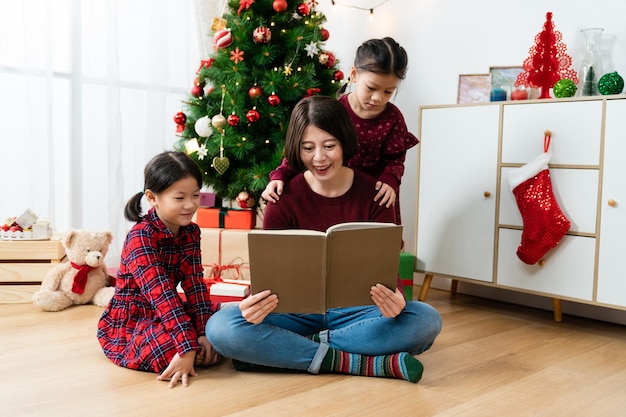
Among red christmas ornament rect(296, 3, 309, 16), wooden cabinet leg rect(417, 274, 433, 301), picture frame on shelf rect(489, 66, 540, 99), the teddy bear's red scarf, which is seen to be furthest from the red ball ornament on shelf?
the teddy bear's red scarf

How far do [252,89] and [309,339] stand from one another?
120 centimetres

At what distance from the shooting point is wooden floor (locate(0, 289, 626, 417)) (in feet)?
4.48

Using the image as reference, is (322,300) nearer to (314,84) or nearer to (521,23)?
(314,84)

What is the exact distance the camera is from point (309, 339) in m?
1.65

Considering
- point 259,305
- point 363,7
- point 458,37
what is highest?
point 363,7

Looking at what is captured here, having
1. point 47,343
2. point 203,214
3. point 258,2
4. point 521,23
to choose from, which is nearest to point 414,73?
point 521,23

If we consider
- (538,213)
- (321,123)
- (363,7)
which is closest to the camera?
(321,123)

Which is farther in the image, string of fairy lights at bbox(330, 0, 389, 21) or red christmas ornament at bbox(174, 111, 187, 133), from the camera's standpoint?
string of fairy lights at bbox(330, 0, 389, 21)

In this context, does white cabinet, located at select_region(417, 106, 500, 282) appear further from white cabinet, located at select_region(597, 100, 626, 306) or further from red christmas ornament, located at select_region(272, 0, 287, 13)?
red christmas ornament, located at select_region(272, 0, 287, 13)

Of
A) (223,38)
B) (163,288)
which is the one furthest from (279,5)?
(163,288)

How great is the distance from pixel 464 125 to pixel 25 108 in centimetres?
187

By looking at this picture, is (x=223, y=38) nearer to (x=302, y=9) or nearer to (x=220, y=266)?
(x=302, y=9)

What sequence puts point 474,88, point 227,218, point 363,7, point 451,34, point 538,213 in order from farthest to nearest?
point 363,7
point 451,34
point 474,88
point 227,218
point 538,213

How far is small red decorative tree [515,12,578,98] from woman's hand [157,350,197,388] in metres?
1.67
